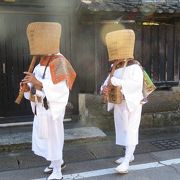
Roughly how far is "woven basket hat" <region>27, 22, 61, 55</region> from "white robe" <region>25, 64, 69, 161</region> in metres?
0.26

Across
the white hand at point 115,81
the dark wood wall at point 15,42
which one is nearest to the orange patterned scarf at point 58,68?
the white hand at point 115,81

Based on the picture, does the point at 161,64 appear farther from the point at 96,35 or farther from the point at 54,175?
the point at 54,175

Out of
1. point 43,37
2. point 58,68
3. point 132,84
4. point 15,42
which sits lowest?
point 132,84

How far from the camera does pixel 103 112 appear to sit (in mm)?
7723

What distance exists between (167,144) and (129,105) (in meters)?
1.99

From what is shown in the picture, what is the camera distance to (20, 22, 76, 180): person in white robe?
4.84 meters

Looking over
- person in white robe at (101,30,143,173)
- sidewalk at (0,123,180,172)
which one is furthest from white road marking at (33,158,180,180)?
sidewalk at (0,123,180,172)

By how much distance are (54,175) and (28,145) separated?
1.48 meters

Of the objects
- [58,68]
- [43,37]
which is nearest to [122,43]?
[58,68]

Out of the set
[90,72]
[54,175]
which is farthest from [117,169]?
[90,72]

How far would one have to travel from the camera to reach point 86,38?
24.9 ft

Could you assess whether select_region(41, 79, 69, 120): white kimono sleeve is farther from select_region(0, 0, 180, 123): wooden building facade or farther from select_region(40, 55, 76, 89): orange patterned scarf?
select_region(0, 0, 180, 123): wooden building facade

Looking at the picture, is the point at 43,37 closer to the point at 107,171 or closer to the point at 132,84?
the point at 132,84

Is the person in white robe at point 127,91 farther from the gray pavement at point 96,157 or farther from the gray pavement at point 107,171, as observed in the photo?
the gray pavement at point 96,157
